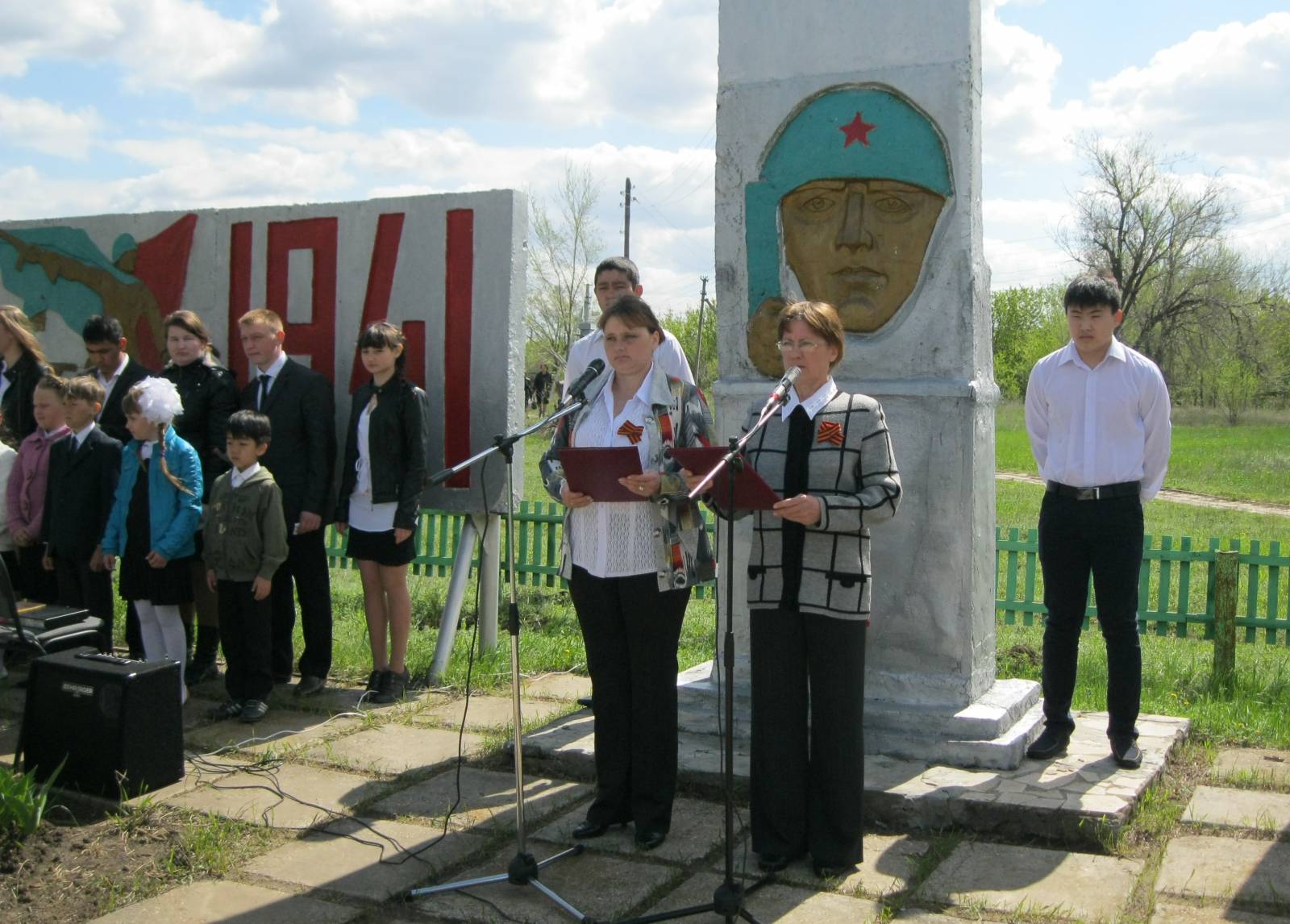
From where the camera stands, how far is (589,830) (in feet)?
14.3

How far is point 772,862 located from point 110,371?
17.0 feet

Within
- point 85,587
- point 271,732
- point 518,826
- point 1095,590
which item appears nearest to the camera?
point 518,826

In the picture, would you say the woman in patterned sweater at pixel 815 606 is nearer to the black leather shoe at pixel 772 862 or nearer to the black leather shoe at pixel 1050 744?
the black leather shoe at pixel 772 862

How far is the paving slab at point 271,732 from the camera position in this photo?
18.7 feet

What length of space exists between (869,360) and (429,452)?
2875 mm

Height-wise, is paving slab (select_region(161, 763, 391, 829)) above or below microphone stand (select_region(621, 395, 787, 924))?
below

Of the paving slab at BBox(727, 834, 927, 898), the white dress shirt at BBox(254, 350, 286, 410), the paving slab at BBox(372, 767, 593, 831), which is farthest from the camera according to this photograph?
the white dress shirt at BBox(254, 350, 286, 410)

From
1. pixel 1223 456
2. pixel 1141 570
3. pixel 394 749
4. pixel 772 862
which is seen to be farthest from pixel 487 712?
pixel 1223 456

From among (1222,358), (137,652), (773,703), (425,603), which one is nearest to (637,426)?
(773,703)

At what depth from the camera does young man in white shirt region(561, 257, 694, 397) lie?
5418mm

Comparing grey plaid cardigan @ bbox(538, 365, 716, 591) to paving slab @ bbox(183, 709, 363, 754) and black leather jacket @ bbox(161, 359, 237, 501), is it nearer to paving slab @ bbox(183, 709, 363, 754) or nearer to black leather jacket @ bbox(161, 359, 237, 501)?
paving slab @ bbox(183, 709, 363, 754)

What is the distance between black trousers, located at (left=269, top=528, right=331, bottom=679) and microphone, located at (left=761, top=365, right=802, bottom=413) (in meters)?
3.51

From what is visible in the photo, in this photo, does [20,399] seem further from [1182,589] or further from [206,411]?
[1182,589]

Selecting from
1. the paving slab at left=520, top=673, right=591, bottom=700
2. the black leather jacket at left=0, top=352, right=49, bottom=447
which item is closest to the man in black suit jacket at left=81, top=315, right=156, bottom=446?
the black leather jacket at left=0, top=352, right=49, bottom=447
